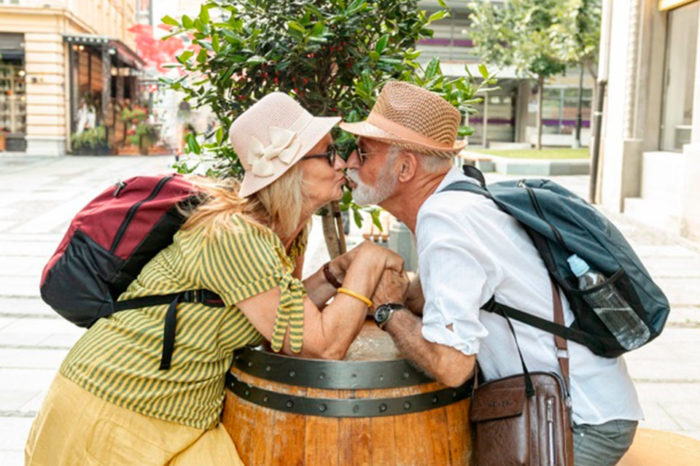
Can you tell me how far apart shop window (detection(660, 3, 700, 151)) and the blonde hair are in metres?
11.2

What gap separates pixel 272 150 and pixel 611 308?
1.02m

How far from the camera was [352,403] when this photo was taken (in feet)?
6.49

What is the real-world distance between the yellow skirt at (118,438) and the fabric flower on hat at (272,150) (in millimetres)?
758

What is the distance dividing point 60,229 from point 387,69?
927 cm

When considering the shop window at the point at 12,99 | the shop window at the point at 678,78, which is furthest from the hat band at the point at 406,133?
the shop window at the point at 12,99

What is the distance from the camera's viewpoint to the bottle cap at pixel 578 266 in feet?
6.64

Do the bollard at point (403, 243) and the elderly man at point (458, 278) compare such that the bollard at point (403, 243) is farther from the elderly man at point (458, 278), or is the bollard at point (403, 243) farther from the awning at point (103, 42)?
the awning at point (103, 42)

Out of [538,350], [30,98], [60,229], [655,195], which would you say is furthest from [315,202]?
[30,98]

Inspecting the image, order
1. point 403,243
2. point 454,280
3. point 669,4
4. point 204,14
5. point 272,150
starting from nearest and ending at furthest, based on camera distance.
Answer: point 454,280, point 272,150, point 204,14, point 403,243, point 669,4

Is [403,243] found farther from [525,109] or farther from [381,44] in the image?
[525,109]

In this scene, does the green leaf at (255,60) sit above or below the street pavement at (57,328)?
above

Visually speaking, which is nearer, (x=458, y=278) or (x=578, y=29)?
(x=458, y=278)

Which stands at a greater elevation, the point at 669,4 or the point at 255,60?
the point at 669,4

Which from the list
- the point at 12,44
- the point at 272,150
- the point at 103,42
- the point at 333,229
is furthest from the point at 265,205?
the point at 103,42
